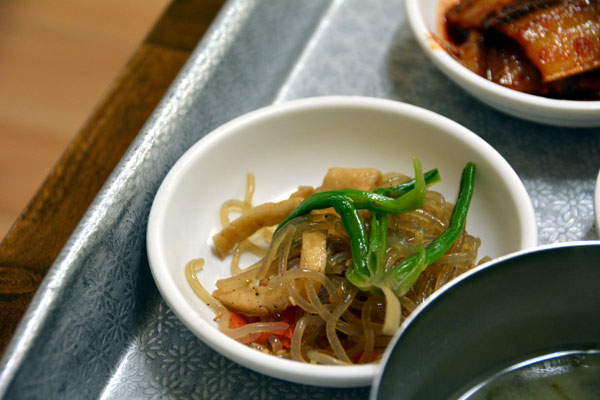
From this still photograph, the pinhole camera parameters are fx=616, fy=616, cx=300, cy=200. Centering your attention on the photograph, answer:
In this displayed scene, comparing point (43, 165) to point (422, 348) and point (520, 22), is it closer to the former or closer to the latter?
point (520, 22)

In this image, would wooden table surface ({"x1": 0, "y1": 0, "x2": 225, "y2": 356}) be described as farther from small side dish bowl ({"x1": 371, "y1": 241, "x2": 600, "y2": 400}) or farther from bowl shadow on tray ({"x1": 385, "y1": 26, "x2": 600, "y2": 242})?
small side dish bowl ({"x1": 371, "y1": 241, "x2": 600, "y2": 400})

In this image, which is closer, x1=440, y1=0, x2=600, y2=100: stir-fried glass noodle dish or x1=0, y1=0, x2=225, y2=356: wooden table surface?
x1=0, y1=0, x2=225, y2=356: wooden table surface

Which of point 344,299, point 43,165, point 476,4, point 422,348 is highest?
point 476,4

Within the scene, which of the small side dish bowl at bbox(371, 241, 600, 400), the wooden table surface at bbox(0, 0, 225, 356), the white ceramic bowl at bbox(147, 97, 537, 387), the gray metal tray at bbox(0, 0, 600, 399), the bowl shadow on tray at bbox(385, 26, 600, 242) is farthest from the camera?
the bowl shadow on tray at bbox(385, 26, 600, 242)

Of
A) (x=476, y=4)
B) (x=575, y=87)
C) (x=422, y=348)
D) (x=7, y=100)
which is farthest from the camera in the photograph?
(x=7, y=100)

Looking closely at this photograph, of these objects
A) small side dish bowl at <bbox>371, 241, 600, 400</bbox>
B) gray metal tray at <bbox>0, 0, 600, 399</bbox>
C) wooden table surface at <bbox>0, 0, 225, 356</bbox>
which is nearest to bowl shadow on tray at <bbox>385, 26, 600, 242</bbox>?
gray metal tray at <bbox>0, 0, 600, 399</bbox>

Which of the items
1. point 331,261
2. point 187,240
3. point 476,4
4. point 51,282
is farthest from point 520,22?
point 51,282

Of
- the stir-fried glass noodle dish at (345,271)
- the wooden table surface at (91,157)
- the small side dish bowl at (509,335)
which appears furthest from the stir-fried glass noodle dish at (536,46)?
the wooden table surface at (91,157)
